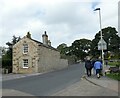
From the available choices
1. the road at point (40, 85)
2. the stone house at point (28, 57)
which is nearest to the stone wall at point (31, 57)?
the stone house at point (28, 57)

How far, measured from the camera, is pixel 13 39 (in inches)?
2655

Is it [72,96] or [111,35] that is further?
[111,35]

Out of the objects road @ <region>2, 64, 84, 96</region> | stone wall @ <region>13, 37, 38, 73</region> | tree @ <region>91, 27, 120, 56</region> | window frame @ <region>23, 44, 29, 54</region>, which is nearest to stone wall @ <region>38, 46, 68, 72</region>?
stone wall @ <region>13, 37, 38, 73</region>

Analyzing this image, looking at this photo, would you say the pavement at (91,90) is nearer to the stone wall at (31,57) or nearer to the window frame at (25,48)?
the stone wall at (31,57)

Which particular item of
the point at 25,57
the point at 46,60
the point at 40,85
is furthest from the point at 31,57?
the point at 40,85

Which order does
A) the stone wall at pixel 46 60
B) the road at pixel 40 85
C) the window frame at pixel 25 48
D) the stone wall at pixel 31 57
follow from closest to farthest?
the road at pixel 40 85
the stone wall at pixel 31 57
the window frame at pixel 25 48
the stone wall at pixel 46 60

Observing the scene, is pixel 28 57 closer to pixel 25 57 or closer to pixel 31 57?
pixel 25 57

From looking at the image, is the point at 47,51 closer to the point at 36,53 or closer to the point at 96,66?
the point at 36,53

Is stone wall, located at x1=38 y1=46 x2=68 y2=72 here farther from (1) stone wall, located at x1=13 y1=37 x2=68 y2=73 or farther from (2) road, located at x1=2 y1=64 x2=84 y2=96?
(2) road, located at x1=2 y1=64 x2=84 y2=96

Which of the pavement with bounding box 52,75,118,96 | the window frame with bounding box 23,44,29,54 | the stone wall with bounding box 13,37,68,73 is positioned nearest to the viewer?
the pavement with bounding box 52,75,118,96

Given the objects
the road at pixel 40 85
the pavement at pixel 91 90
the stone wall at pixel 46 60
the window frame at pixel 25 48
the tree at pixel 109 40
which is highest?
the tree at pixel 109 40

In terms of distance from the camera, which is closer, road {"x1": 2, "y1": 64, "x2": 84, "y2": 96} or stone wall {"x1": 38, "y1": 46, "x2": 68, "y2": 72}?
road {"x1": 2, "y1": 64, "x2": 84, "y2": 96}

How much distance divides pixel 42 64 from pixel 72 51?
8966cm

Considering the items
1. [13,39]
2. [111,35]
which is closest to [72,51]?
[111,35]
